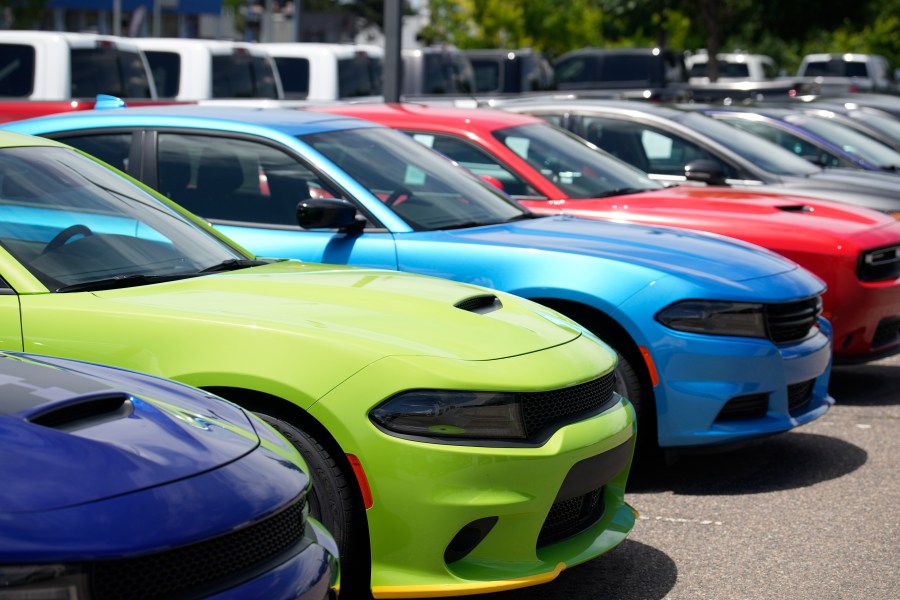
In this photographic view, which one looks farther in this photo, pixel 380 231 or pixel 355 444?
pixel 380 231

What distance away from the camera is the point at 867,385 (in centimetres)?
855

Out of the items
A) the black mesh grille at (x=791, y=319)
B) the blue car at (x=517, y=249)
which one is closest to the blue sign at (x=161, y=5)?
the blue car at (x=517, y=249)

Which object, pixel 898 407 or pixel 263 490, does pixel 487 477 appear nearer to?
pixel 263 490

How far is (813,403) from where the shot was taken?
20.5 feet

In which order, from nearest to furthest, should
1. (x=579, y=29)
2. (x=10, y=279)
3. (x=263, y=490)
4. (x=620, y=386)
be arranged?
(x=263, y=490) < (x=10, y=279) < (x=620, y=386) < (x=579, y=29)

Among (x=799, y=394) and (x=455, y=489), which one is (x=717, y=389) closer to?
(x=799, y=394)

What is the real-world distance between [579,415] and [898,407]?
14.1ft

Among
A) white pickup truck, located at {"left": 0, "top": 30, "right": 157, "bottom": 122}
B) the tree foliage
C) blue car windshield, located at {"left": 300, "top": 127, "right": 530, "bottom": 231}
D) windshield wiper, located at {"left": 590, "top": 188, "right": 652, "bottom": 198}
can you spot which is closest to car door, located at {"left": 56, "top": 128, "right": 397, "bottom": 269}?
blue car windshield, located at {"left": 300, "top": 127, "right": 530, "bottom": 231}

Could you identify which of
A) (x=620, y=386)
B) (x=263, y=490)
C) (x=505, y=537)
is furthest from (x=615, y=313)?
(x=263, y=490)

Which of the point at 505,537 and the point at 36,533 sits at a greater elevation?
the point at 36,533

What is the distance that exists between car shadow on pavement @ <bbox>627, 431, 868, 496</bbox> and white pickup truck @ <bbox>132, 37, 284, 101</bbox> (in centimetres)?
1343

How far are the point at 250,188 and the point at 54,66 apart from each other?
33.4ft

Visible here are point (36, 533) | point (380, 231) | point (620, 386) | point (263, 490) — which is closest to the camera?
point (36, 533)

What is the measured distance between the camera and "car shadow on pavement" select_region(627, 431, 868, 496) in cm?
607
